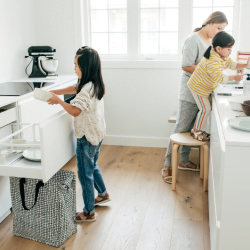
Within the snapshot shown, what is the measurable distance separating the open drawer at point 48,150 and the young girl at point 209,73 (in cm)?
100

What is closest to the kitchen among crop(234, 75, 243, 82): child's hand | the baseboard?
the baseboard

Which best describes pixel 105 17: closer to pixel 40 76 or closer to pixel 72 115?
pixel 40 76

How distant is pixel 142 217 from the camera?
2.23m

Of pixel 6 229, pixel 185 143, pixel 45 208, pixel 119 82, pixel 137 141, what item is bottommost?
pixel 6 229

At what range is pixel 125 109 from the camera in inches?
141

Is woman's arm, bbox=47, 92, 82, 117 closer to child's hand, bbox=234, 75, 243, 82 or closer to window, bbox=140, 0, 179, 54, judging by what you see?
child's hand, bbox=234, 75, 243, 82

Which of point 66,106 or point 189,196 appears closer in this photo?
point 66,106

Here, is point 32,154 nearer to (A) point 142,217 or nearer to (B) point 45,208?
(B) point 45,208

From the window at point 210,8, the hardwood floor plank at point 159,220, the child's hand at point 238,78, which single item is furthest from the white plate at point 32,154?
the window at point 210,8

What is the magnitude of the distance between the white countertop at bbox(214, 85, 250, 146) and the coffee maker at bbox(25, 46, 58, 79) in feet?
5.14

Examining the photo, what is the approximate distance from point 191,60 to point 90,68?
97cm

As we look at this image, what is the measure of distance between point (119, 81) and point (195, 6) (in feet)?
3.50

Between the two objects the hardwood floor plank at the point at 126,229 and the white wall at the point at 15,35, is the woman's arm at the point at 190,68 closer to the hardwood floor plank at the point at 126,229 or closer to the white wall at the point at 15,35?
the hardwood floor plank at the point at 126,229

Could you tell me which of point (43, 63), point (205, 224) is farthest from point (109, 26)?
point (205, 224)
